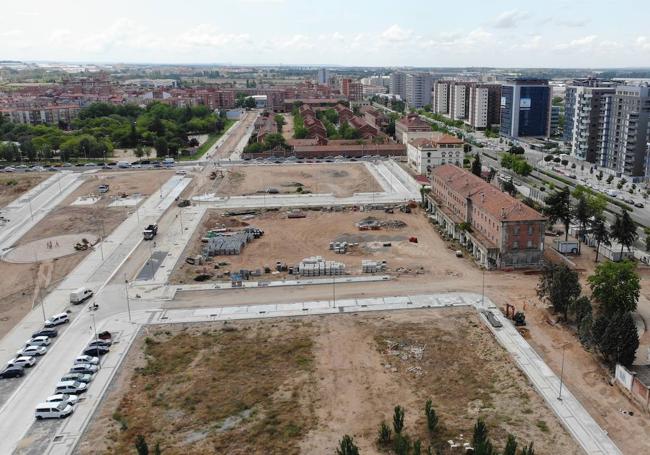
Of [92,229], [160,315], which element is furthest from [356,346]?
[92,229]

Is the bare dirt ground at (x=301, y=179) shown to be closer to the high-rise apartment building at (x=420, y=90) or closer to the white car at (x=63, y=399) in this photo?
the white car at (x=63, y=399)

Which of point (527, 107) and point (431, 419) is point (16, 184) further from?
point (527, 107)

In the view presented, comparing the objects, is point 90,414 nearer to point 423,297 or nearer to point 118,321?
point 118,321

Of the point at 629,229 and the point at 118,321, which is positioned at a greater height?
the point at 629,229

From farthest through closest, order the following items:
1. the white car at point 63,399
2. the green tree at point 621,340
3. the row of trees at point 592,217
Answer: the row of trees at point 592,217 → the green tree at point 621,340 → the white car at point 63,399

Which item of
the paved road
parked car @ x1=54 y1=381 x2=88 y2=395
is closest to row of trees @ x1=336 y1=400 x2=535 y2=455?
the paved road

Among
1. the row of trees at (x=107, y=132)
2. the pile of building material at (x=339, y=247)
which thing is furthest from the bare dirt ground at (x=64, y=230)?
the pile of building material at (x=339, y=247)
